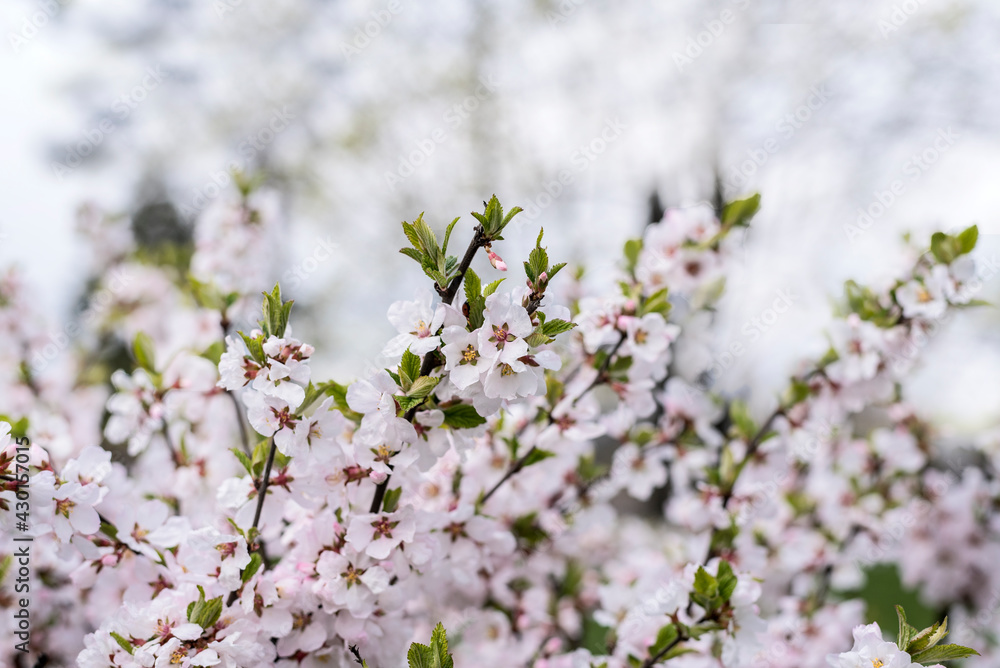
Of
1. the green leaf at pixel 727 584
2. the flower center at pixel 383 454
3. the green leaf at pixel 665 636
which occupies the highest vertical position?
the flower center at pixel 383 454

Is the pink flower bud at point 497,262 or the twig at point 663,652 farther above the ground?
the pink flower bud at point 497,262

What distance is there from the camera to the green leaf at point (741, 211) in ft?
4.89

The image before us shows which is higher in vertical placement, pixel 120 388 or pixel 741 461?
pixel 120 388

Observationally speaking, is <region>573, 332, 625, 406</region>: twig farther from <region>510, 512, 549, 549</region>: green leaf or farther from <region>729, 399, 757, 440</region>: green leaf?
<region>729, 399, 757, 440</region>: green leaf

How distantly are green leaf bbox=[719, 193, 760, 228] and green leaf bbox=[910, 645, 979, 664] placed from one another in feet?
3.17

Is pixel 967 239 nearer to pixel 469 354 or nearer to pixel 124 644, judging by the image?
pixel 469 354

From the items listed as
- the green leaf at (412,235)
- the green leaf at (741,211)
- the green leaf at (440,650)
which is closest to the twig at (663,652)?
the green leaf at (440,650)

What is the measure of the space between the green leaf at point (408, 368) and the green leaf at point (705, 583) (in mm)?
616

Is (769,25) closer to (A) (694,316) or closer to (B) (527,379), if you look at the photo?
(A) (694,316)

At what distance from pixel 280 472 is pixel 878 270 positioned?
4.67 feet

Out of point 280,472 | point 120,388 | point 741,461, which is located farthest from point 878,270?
point 120,388

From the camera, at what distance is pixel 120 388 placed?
1439 millimetres

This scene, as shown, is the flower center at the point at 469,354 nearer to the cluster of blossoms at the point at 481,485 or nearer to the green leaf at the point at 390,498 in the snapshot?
the cluster of blossoms at the point at 481,485

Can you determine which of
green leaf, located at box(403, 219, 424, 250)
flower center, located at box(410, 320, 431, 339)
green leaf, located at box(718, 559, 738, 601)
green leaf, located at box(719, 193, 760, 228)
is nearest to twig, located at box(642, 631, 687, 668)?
green leaf, located at box(718, 559, 738, 601)
